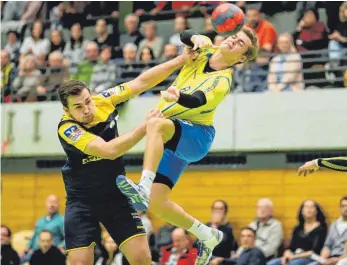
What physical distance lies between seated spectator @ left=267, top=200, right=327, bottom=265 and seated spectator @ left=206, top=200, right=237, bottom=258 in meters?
0.85

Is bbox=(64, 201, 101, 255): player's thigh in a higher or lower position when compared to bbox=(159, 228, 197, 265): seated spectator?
higher

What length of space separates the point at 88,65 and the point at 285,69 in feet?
14.0

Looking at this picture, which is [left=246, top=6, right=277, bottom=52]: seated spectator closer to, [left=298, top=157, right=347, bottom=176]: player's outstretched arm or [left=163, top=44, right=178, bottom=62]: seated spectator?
[left=163, top=44, right=178, bottom=62]: seated spectator

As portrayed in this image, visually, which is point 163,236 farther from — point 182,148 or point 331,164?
point 331,164

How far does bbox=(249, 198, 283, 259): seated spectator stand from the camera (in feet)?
54.2

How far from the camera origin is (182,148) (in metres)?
10.9

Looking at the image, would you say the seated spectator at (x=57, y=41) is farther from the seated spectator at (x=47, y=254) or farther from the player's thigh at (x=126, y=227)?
the player's thigh at (x=126, y=227)

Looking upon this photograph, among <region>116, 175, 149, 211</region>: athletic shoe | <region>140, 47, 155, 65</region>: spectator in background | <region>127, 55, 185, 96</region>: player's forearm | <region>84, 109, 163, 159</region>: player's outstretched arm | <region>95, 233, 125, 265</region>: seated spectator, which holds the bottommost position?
<region>95, 233, 125, 265</region>: seated spectator

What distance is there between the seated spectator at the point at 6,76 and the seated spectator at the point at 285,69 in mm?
5602

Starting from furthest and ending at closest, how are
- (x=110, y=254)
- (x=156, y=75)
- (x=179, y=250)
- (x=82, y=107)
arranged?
1. (x=110, y=254)
2. (x=179, y=250)
3. (x=156, y=75)
4. (x=82, y=107)

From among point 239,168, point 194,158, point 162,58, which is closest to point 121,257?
point 239,168

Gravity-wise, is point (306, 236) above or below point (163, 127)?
below

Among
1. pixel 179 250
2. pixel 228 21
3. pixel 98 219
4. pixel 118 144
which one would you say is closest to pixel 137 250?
pixel 98 219

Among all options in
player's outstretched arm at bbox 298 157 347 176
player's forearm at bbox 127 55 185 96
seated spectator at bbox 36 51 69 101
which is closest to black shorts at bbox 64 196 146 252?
player's forearm at bbox 127 55 185 96
